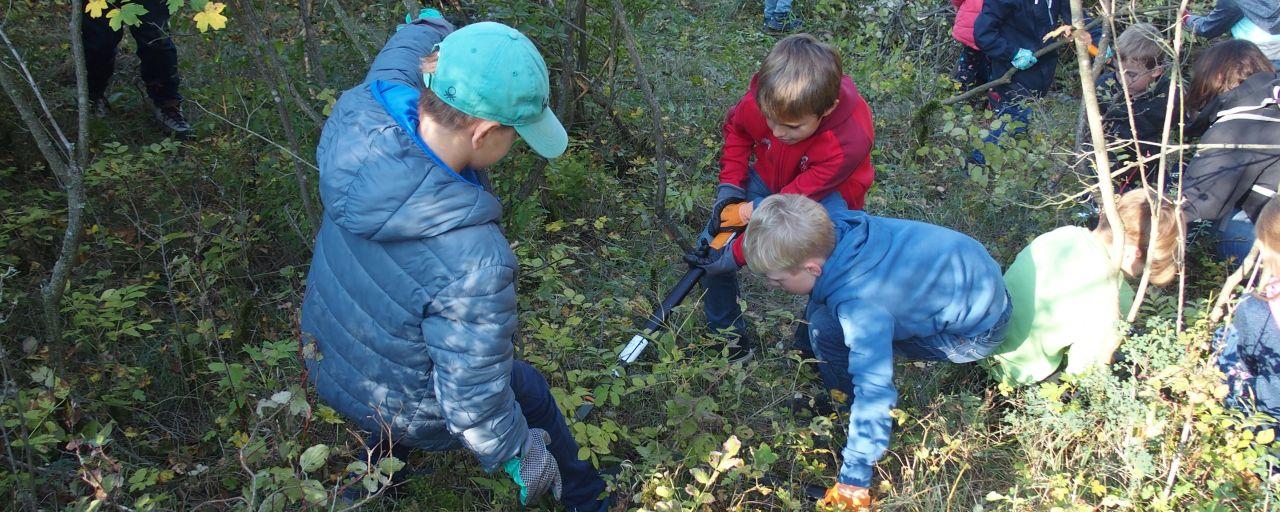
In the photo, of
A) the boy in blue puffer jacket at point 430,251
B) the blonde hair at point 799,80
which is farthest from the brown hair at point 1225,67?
the boy in blue puffer jacket at point 430,251

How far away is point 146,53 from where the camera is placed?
4.35 m

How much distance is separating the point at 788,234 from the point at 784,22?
545cm

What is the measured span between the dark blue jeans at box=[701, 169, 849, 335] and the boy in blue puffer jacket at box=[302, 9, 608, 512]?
1302mm

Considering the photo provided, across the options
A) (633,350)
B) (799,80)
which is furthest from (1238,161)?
(633,350)

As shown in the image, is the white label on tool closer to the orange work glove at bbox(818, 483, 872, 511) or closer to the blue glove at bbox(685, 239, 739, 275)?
the blue glove at bbox(685, 239, 739, 275)

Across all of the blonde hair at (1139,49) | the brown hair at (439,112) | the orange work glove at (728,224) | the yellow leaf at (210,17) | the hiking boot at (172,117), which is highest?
the yellow leaf at (210,17)

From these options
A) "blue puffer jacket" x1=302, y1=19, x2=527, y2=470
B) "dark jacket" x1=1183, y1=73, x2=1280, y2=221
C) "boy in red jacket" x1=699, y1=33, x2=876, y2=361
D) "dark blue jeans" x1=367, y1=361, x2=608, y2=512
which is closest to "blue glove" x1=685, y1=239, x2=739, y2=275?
"boy in red jacket" x1=699, y1=33, x2=876, y2=361

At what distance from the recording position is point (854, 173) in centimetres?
313

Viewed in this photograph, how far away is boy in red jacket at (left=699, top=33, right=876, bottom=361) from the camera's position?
277 centimetres

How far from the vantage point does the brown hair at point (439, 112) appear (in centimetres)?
185

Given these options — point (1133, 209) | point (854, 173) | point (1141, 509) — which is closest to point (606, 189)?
point (854, 173)

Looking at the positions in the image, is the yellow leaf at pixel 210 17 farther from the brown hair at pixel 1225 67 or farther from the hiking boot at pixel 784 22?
the hiking boot at pixel 784 22

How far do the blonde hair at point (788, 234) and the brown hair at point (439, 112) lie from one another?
1012mm

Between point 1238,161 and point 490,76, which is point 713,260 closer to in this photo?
point 490,76
